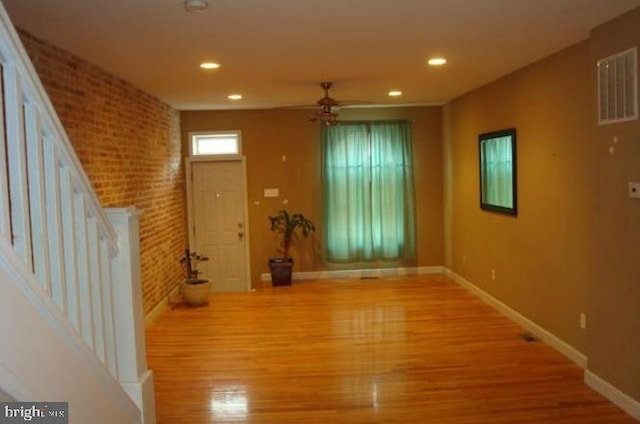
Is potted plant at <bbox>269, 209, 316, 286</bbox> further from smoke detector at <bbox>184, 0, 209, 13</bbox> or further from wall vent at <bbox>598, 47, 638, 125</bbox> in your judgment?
smoke detector at <bbox>184, 0, 209, 13</bbox>

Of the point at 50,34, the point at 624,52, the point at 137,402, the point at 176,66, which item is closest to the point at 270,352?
the point at 137,402

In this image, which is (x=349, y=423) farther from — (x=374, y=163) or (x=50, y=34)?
(x=374, y=163)

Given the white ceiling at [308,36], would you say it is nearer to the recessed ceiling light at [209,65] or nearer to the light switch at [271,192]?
the recessed ceiling light at [209,65]

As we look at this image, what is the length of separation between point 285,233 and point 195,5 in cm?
508

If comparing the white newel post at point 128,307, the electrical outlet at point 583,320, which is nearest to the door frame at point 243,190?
the electrical outlet at point 583,320

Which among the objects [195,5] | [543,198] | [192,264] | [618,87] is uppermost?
[195,5]

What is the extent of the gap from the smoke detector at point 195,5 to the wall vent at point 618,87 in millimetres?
2581

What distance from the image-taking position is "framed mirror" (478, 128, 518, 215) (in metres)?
5.30

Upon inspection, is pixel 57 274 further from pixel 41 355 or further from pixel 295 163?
pixel 295 163

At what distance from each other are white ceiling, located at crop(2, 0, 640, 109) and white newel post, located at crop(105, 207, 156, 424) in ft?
4.11

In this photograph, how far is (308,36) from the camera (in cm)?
358

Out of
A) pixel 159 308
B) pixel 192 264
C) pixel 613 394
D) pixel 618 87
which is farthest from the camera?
pixel 192 264

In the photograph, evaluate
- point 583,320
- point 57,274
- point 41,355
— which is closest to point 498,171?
point 583,320

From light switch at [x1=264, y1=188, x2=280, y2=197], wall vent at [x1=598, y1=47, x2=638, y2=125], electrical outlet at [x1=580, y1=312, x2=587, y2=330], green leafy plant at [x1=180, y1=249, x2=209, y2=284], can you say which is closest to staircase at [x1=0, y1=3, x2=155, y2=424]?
wall vent at [x1=598, y1=47, x2=638, y2=125]
